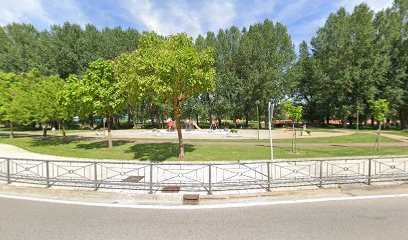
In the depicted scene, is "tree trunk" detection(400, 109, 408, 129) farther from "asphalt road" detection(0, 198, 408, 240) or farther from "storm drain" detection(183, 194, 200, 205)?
"storm drain" detection(183, 194, 200, 205)

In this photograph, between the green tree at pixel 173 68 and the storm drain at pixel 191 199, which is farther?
the green tree at pixel 173 68

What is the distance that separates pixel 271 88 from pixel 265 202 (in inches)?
1382

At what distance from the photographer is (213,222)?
16.3 ft

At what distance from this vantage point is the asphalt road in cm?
440

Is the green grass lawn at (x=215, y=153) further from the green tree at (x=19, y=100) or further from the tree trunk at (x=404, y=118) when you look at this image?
the tree trunk at (x=404, y=118)

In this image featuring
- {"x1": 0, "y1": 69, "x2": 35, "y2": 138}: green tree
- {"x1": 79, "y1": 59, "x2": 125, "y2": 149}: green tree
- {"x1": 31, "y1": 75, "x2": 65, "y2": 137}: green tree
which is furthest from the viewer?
{"x1": 0, "y1": 69, "x2": 35, "y2": 138}: green tree

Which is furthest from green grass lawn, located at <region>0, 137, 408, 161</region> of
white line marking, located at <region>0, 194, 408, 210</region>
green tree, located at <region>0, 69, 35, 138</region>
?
green tree, located at <region>0, 69, 35, 138</region>

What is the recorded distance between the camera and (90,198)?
6.53 m

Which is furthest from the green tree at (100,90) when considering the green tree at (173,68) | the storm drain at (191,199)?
the storm drain at (191,199)

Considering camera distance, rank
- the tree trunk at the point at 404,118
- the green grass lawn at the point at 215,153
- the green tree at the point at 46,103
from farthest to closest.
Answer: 1. the tree trunk at the point at 404,118
2. the green tree at the point at 46,103
3. the green grass lawn at the point at 215,153

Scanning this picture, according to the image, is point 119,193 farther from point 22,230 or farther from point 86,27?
point 86,27

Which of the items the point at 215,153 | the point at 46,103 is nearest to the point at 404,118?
the point at 215,153

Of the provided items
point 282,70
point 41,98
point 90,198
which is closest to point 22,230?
point 90,198

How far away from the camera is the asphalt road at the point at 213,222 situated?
14.4ft
